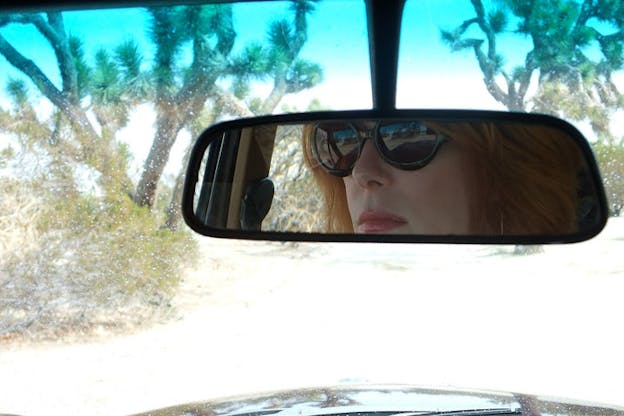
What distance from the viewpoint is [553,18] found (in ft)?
13.0

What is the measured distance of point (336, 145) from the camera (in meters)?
1.86

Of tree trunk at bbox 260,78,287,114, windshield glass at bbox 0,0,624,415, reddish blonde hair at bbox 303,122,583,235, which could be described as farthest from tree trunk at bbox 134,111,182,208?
reddish blonde hair at bbox 303,122,583,235

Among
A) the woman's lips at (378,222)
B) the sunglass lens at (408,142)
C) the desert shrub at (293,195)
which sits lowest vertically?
the woman's lips at (378,222)

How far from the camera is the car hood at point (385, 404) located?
248 cm

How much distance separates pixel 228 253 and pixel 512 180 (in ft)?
12.3

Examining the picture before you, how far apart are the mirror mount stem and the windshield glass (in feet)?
5.20

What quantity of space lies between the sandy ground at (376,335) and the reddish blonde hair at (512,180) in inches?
100

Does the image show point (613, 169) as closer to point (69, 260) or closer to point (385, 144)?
point (385, 144)

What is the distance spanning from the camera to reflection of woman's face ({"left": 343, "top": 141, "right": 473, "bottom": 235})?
1842mm

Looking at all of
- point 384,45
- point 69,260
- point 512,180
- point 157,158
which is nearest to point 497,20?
point 384,45

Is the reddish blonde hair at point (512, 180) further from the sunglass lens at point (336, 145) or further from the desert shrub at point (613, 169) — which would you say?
the desert shrub at point (613, 169)

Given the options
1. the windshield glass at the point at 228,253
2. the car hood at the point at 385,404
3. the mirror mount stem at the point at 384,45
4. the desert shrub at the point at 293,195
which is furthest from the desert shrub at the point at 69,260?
the desert shrub at the point at 293,195

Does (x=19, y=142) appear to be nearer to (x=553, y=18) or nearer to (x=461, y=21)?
(x=461, y=21)

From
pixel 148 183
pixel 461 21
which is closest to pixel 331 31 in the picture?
pixel 461 21
